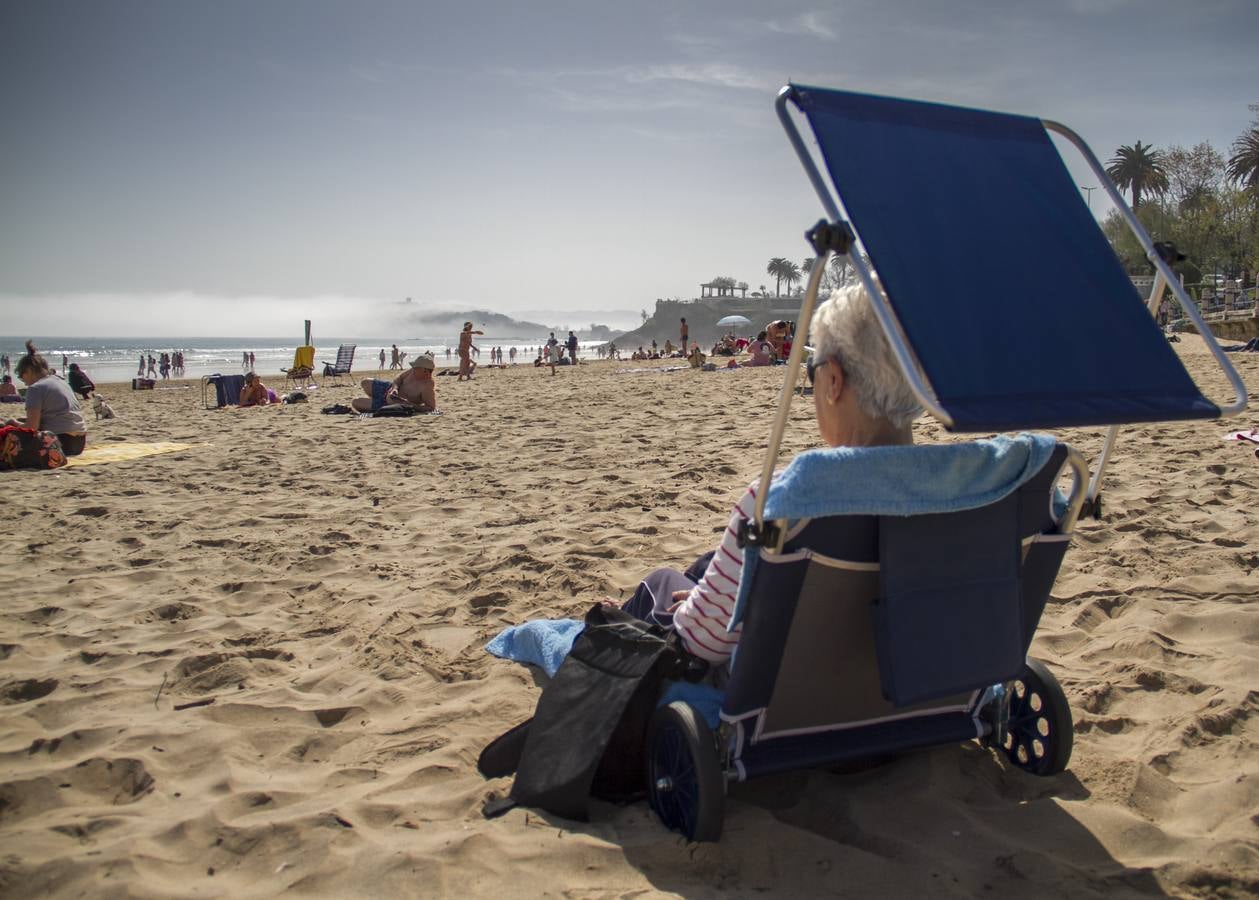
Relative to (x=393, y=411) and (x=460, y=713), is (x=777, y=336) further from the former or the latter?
(x=460, y=713)

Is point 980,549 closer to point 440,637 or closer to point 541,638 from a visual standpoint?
point 541,638

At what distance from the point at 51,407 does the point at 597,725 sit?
792 cm

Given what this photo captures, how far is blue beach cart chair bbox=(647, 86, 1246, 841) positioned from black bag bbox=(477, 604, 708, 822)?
109 millimetres

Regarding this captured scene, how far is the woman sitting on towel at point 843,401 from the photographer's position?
1.81 metres

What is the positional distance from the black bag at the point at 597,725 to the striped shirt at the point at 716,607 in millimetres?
57

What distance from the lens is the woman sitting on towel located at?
1.81m

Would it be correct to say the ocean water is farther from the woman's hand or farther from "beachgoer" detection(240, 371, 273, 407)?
the woman's hand

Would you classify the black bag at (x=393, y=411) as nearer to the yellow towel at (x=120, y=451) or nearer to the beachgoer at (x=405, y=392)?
the beachgoer at (x=405, y=392)

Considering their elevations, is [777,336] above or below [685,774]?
above

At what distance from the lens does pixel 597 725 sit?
209cm

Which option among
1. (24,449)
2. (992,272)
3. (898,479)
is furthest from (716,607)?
(24,449)

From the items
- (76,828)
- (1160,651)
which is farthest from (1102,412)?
(76,828)

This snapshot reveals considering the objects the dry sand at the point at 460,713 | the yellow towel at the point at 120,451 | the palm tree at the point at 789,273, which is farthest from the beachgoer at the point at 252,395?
the palm tree at the point at 789,273

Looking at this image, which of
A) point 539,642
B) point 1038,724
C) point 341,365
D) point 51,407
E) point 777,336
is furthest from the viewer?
point 341,365
